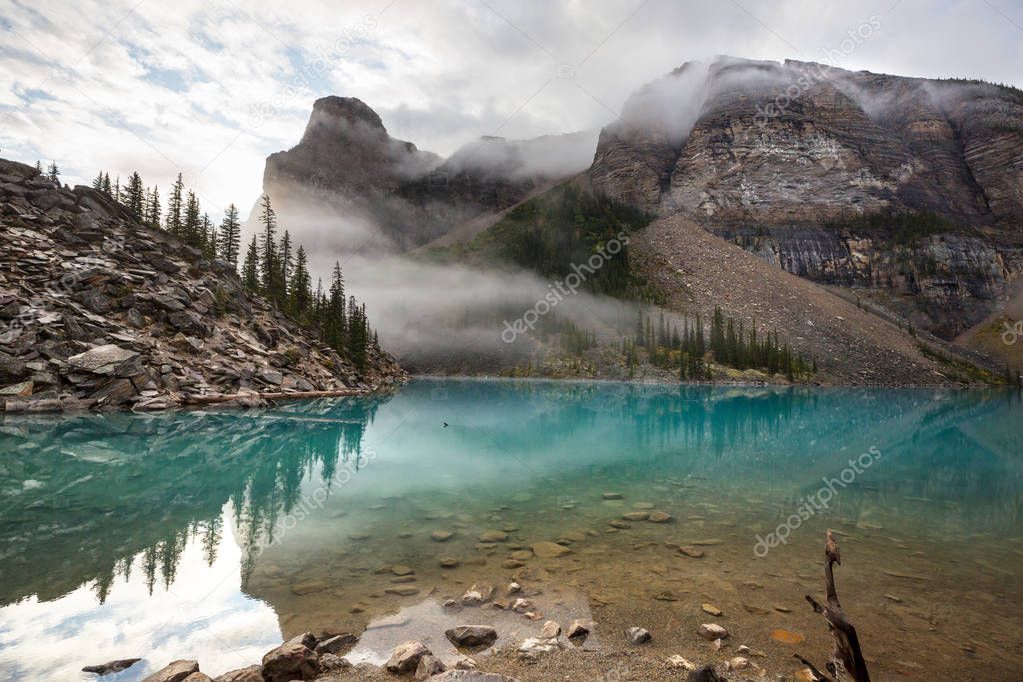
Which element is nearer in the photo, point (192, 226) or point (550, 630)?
point (550, 630)

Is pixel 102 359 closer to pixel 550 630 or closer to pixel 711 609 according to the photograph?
pixel 550 630

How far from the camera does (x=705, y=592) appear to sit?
9.48 m

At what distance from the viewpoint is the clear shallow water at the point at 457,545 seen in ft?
25.1

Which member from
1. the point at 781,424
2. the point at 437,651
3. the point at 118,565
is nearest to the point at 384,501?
the point at 118,565

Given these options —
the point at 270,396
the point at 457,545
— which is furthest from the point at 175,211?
the point at 457,545

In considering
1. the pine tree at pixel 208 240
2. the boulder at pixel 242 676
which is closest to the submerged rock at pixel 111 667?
the boulder at pixel 242 676

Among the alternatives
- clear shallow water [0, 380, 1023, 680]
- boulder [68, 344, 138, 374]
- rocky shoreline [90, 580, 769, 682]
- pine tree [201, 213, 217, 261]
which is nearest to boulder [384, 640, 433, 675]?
rocky shoreline [90, 580, 769, 682]

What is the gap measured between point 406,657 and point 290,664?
1.51 m

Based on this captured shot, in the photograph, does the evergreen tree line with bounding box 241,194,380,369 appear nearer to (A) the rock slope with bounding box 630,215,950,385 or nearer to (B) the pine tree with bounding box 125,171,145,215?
(B) the pine tree with bounding box 125,171,145,215

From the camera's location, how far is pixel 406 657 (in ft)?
21.7

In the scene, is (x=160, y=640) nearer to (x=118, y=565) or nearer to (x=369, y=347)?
(x=118, y=565)

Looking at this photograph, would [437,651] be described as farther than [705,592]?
No

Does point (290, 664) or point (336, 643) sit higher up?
point (290, 664)

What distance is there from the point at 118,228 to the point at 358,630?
6529cm
